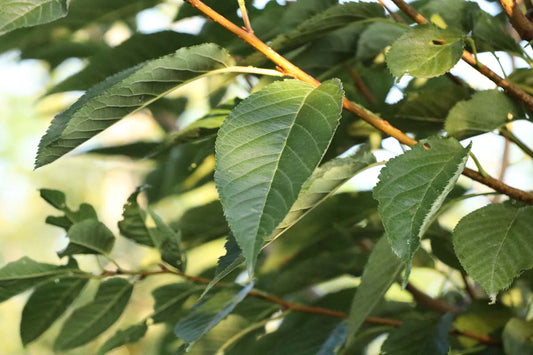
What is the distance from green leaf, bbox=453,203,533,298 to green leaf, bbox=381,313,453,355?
0.63ft

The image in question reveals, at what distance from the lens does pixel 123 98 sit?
62cm

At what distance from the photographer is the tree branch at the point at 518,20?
25.4 inches

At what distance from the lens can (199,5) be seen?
60cm

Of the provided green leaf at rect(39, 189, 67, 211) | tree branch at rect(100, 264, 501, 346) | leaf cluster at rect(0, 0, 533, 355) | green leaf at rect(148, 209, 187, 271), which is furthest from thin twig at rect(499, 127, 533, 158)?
green leaf at rect(39, 189, 67, 211)

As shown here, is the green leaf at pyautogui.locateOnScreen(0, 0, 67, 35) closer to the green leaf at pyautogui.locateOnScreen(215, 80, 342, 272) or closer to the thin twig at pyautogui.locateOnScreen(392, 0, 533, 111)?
the green leaf at pyautogui.locateOnScreen(215, 80, 342, 272)

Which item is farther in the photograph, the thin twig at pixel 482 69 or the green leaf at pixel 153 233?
the green leaf at pixel 153 233

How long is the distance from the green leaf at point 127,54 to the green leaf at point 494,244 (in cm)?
47

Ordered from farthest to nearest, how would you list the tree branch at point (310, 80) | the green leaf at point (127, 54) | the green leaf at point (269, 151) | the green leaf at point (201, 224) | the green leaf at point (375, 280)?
the green leaf at point (201, 224) < the green leaf at point (127, 54) < the green leaf at point (375, 280) < the tree branch at point (310, 80) < the green leaf at point (269, 151)

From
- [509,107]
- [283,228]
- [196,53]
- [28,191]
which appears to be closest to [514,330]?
[509,107]

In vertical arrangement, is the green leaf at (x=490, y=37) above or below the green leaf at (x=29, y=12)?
below

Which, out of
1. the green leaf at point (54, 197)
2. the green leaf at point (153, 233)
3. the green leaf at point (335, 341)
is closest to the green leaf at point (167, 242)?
the green leaf at point (153, 233)

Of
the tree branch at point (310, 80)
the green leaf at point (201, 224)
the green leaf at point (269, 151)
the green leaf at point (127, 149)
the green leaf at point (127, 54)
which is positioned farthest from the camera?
the green leaf at point (127, 149)

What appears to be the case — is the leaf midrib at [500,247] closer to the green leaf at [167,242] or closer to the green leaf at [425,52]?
the green leaf at [425,52]

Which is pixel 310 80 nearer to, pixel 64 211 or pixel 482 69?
pixel 482 69
